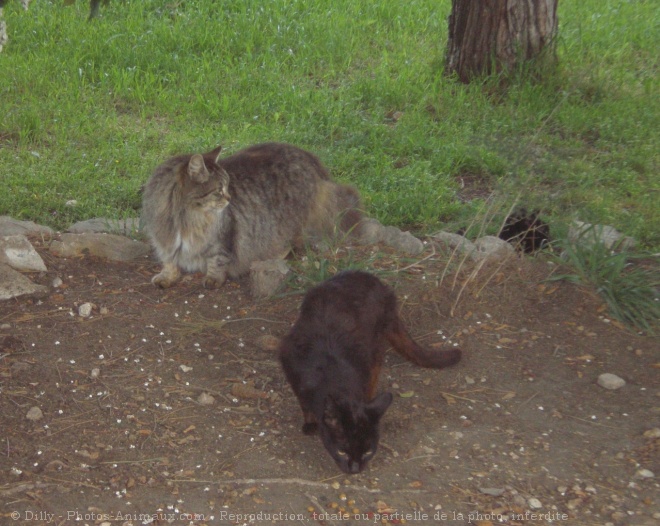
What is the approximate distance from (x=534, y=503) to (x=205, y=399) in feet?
5.12

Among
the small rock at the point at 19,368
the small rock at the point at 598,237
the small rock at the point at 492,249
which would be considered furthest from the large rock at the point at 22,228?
the small rock at the point at 598,237

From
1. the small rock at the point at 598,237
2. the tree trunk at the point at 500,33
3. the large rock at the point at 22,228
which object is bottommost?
the large rock at the point at 22,228

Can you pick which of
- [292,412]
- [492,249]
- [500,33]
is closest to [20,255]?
[292,412]

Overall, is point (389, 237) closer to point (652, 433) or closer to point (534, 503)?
point (652, 433)

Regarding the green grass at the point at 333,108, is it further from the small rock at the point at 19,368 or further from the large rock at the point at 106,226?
the small rock at the point at 19,368

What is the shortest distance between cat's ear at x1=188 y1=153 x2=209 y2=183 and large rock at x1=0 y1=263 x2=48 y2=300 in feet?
3.37

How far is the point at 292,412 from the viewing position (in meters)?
4.14

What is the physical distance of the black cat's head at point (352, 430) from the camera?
359cm

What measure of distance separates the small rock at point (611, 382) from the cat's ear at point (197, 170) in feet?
7.91

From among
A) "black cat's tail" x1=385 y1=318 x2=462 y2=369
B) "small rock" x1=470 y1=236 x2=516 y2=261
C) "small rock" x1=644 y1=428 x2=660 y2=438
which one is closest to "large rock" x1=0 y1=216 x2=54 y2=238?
"black cat's tail" x1=385 y1=318 x2=462 y2=369

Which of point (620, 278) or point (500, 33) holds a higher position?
point (500, 33)

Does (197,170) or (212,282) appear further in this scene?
(212,282)

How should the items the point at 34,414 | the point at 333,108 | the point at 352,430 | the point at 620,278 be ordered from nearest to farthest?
the point at 352,430
the point at 34,414
the point at 620,278
the point at 333,108

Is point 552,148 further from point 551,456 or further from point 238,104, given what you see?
point 551,456
